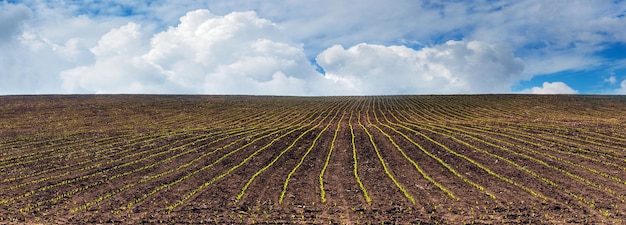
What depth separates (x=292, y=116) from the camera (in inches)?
1929

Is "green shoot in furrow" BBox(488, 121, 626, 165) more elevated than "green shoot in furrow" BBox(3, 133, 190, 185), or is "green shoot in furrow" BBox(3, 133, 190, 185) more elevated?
"green shoot in furrow" BBox(488, 121, 626, 165)

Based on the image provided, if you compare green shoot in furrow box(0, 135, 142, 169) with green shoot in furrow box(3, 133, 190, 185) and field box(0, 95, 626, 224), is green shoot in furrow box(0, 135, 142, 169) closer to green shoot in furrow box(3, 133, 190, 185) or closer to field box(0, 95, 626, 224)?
field box(0, 95, 626, 224)

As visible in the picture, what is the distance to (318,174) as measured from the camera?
20.3 meters

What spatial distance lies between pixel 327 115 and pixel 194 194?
33030 mm

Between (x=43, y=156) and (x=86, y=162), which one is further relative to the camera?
(x=43, y=156)

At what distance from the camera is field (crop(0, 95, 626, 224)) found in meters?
14.8

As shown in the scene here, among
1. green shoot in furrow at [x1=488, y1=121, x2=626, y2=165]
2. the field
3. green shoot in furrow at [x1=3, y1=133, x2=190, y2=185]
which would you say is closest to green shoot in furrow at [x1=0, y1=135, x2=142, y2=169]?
the field

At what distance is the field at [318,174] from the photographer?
583 inches

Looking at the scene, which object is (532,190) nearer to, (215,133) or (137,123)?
(215,133)

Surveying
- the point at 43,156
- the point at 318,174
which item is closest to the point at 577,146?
the point at 318,174

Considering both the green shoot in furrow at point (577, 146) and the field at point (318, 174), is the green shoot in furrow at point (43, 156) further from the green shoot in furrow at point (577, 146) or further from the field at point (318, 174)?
the green shoot in furrow at point (577, 146)

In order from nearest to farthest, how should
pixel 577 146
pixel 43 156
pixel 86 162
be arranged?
1. pixel 86 162
2. pixel 577 146
3. pixel 43 156

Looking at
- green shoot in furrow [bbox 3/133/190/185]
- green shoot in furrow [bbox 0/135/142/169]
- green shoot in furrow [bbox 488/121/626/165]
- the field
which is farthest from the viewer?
green shoot in furrow [bbox 0/135/142/169]

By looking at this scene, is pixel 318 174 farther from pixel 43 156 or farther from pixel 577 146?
pixel 43 156
